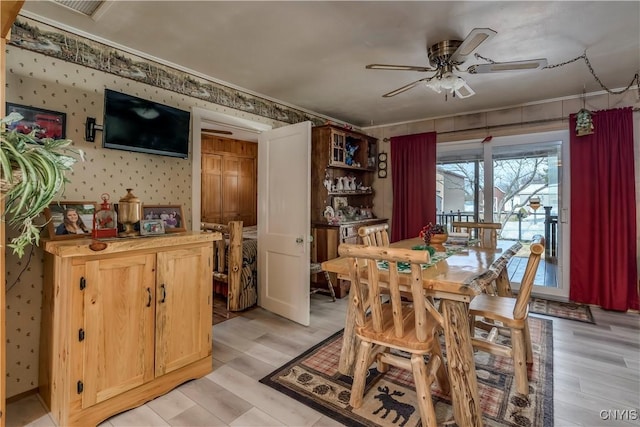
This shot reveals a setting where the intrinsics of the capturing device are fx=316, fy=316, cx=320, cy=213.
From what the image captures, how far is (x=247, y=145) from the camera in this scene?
22.0ft

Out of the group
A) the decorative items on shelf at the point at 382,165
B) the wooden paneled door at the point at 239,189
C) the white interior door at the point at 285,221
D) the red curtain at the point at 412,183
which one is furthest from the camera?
the wooden paneled door at the point at 239,189

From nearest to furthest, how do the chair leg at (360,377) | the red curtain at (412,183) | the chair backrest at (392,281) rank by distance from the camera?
1. the chair backrest at (392,281)
2. the chair leg at (360,377)
3. the red curtain at (412,183)

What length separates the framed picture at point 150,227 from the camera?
2.11 metres

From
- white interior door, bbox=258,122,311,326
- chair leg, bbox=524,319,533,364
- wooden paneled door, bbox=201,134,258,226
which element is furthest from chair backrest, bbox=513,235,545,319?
wooden paneled door, bbox=201,134,258,226

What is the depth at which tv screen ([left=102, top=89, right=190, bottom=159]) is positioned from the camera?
2348mm

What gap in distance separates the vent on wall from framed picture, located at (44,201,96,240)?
4.02 ft

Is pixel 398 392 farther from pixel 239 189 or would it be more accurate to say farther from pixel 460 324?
pixel 239 189

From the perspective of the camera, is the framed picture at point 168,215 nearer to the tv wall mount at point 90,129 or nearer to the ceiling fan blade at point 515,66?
the tv wall mount at point 90,129

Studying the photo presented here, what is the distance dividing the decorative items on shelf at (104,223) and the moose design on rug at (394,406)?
199 cm

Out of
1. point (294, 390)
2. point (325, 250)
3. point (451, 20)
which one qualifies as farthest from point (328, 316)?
point (451, 20)

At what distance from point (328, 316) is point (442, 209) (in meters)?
2.54

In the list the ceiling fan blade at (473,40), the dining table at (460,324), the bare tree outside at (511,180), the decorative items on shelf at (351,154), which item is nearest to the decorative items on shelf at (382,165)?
the decorative items on shelf at (351,154)

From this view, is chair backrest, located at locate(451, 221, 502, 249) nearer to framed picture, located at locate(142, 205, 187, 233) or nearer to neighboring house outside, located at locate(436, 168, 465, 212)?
neighboring house outside, located at locate(436, 168, 465, 212)

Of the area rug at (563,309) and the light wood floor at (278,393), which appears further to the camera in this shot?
the area rug at (563,309)
